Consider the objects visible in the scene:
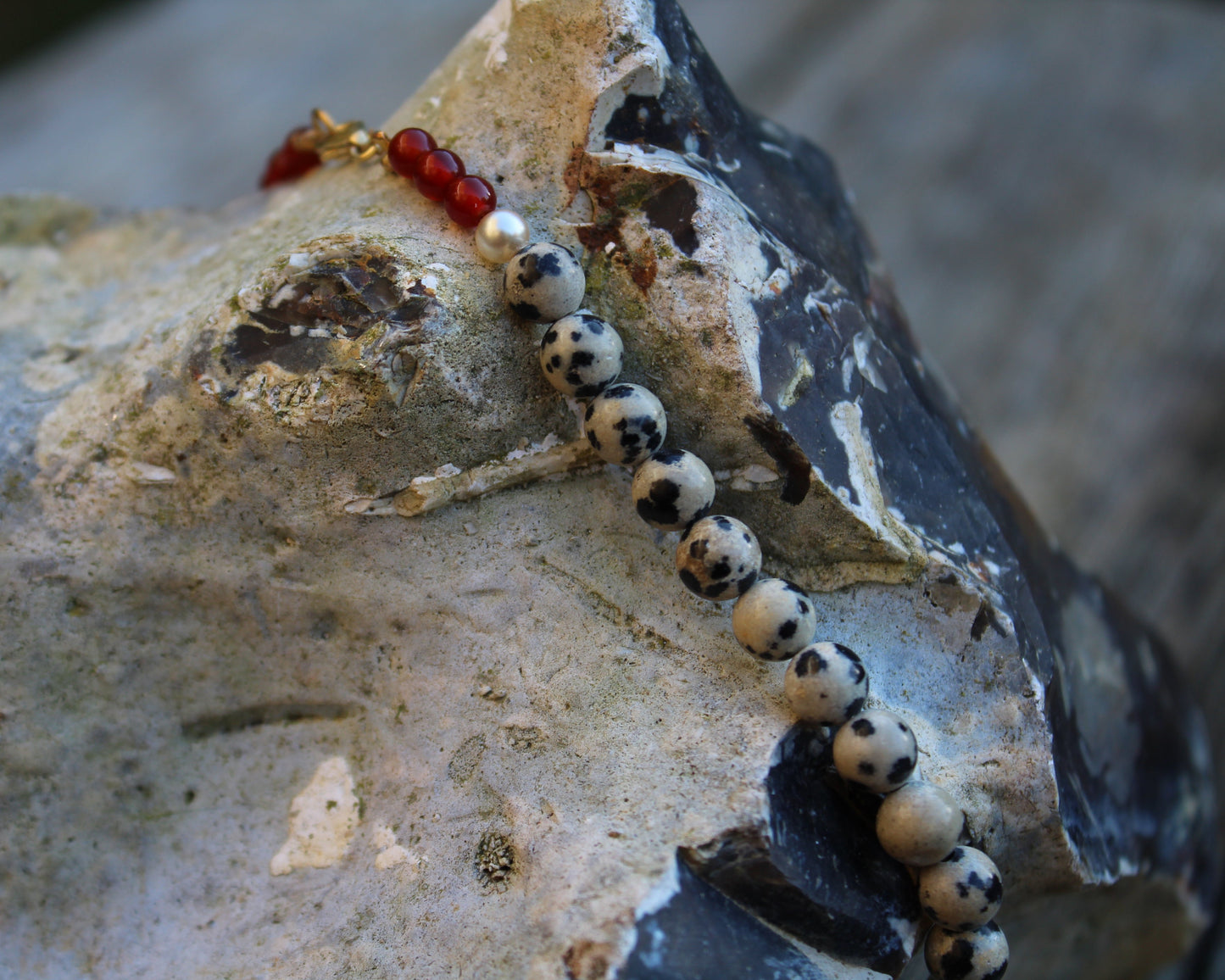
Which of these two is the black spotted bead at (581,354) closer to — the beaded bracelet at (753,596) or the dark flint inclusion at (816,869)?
the beaded bracelet at (753,596)

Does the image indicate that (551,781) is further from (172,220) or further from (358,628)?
(172,220)

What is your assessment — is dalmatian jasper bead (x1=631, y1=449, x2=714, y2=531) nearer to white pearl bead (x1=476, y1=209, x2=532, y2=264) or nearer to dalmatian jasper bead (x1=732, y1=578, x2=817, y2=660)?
dalmatian jasper bead (x1=732, y1=578, x2=817, y2=660)

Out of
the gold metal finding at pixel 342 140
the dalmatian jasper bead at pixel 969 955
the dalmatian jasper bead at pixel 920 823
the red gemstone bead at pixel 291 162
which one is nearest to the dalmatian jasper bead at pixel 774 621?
the dalmatian jasper bead at pixel 920 823

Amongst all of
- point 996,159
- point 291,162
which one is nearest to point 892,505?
point 291,162

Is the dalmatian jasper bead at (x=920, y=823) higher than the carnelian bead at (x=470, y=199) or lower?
lower

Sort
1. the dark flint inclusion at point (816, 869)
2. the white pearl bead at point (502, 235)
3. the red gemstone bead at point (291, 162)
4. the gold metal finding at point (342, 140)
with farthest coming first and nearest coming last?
the red gemstone bead at point (291, 162) → the gold metal finding at point (342, 140) → the white pearl bead at point (502, 235) → the dark flint inclusion at point (816, 869)

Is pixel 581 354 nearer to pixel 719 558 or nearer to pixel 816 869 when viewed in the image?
pixel 719 558
